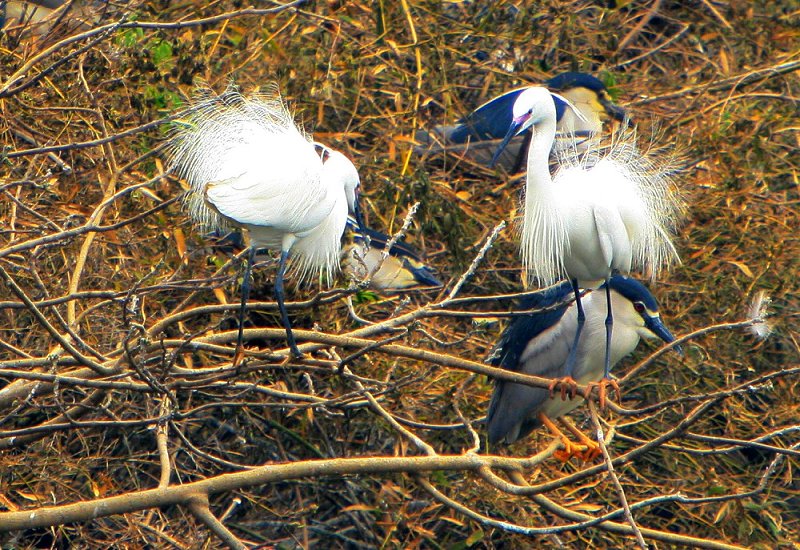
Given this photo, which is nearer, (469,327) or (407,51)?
(469,327)

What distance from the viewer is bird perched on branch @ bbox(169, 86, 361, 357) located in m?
2.76

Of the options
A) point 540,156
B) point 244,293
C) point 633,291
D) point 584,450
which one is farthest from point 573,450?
point 244,293

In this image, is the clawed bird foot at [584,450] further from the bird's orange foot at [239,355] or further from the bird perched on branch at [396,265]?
the bird's orange foot at [239,355]

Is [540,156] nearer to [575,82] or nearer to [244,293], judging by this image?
[244,293]

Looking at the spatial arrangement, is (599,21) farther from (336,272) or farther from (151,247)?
(151,247)

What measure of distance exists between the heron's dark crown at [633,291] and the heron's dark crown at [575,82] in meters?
1.07

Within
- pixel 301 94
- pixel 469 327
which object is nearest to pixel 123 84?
pixel 301 94

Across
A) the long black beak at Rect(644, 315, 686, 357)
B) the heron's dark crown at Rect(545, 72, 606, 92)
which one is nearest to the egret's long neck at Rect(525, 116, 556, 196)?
the long black beak at Rect(644, 315, 686, 357)

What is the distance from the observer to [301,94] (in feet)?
13.2

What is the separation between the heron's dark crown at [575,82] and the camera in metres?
4.49

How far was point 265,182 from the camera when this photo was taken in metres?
2.77

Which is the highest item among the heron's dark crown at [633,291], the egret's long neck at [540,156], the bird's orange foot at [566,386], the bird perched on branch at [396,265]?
the egret's long neck at [540,156]

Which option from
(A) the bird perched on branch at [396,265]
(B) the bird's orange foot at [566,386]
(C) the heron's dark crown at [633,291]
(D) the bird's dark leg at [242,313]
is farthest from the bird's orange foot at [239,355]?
(C) the heron's dark crown at [633,291]

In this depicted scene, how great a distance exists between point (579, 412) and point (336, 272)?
1.48 meters
